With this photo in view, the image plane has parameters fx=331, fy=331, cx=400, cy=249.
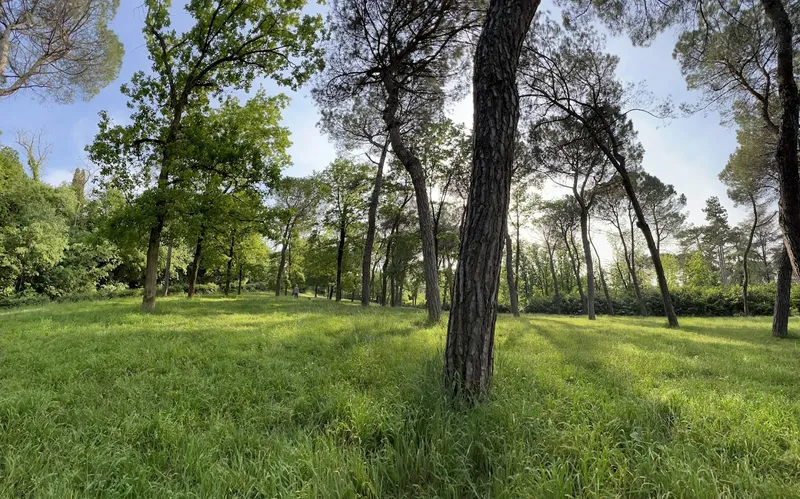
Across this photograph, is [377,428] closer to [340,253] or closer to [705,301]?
[340,253]

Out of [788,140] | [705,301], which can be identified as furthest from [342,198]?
[705,301]

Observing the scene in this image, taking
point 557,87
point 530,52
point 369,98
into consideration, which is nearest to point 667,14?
point 530,52

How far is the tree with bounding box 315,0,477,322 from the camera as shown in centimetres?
796

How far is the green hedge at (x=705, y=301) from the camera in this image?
22250mm

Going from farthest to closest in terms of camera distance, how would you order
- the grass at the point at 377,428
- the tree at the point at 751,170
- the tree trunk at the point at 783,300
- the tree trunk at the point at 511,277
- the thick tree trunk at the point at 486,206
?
the tree trunk at the point at 511,277, the tree at the point at 751,170, the tree trunk at the point at 783,300, the thick tree trunk at the point at 486,206, the grass at the point at 377,428

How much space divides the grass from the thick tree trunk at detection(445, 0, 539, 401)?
32 cm

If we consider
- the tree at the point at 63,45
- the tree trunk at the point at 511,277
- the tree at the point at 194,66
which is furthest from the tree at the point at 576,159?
the tree at the point at 63,45

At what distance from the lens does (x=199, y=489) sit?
1.83 meters

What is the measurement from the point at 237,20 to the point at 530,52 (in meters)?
9.51

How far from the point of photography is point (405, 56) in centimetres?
862

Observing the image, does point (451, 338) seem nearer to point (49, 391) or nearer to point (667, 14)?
point (49, 391)

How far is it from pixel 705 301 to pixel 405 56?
1130 inches

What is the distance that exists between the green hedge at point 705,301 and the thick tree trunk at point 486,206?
2921 centimetres

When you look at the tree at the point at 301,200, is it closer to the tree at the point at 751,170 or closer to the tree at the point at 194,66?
the tree at the point at 194,66
